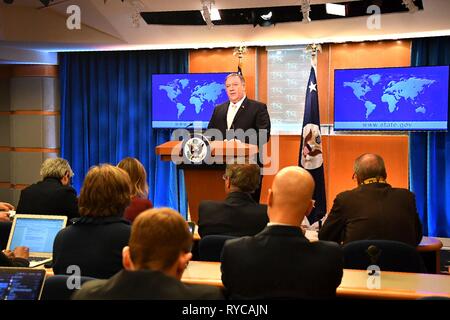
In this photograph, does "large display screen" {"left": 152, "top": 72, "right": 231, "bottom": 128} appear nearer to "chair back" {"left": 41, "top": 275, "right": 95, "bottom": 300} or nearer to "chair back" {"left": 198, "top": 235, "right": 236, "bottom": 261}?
"chair back" {"left": 198, "top": 235, "right": 236, "bottom": 261}

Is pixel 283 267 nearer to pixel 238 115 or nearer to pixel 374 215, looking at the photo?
pixel 374 215

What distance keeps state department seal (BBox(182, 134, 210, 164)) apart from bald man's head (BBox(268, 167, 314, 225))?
1968 millimetres

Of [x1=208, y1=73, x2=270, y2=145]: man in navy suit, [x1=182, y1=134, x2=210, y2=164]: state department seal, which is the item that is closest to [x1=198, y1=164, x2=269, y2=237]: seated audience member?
[x1=182, y1=134, x2=210, y2=164]: state department seal

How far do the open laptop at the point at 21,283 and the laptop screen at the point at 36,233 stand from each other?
37.4 inches

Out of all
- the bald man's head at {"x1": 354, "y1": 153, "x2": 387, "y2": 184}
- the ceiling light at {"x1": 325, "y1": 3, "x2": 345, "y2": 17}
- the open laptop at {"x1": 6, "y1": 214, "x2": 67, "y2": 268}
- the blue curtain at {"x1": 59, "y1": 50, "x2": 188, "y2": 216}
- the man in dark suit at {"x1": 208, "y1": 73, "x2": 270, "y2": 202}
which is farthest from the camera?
the blue curtain at {"x1": 59, "y1": 50, "x2": 188, "y2": 216}

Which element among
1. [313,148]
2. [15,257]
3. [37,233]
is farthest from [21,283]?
[313,148]

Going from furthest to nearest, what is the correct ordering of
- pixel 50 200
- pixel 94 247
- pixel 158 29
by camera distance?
pixel 158 29 < pixel 50 200 < pixel 94 247

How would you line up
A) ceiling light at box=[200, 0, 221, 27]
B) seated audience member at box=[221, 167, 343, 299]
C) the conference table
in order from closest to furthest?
seated audience member at box=[221, 167, 343, 299] → the conference table → ceiling light at box=[200, 0, 221, 27]

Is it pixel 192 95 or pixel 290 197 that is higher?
pixel 192 95

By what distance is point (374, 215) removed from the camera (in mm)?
3375

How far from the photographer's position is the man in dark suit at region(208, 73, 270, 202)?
213 inches

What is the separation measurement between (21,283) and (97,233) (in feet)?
1.31
